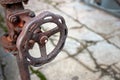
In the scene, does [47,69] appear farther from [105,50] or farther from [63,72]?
[105,50]

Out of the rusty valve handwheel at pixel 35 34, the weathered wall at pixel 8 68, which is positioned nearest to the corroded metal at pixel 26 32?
the rusty valve handwheel at pixel 35 34

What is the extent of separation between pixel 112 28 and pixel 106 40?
379 mm

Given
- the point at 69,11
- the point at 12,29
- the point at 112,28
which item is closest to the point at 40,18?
the point at 12,29

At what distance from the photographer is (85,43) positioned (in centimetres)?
319

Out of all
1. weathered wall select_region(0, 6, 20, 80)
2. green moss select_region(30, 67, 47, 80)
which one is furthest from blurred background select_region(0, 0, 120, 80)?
weathered wall select_region(0, 6, 20, 80)

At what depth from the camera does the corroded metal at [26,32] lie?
1.24 m

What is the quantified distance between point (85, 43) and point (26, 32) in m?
2.05

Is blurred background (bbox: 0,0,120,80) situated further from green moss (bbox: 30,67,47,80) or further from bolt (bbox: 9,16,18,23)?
bolt (bbox: 9,16,18,23)

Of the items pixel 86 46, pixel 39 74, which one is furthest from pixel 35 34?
pixel 86 46

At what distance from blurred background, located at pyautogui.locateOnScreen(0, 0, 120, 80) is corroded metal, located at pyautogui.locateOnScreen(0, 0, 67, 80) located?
1193 mm

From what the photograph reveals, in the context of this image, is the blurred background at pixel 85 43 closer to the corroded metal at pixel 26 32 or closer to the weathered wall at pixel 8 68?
the weathered wall at pixel 8 68

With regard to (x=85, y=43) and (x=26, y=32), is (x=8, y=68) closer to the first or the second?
(x=85, y=43)

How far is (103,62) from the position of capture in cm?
283

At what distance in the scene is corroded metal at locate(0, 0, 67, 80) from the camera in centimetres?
124
